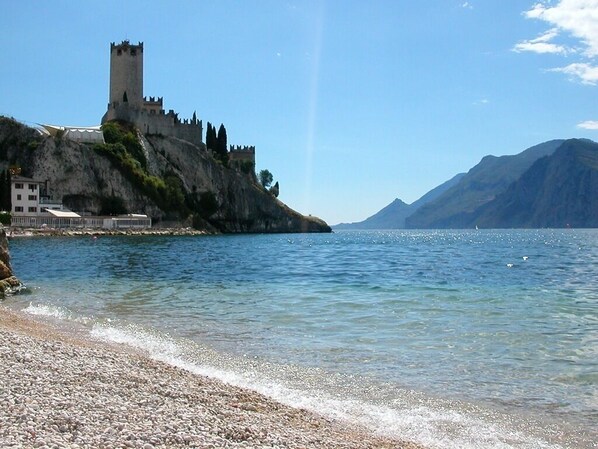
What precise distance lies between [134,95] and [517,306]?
11493 cm

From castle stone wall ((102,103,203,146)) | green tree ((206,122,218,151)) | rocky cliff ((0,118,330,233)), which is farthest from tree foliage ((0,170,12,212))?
green tree ((206,122,218,151))

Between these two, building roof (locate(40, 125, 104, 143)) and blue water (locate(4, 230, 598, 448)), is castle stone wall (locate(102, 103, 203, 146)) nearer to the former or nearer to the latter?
building roof (locate(40, 125, 104, 143))

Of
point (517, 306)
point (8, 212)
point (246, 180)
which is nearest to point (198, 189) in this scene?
point (246, 180)

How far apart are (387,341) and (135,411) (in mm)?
8352

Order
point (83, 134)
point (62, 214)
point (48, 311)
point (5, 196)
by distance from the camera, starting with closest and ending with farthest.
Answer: point (48, 311) < point (5, 196) < point (62, 214) < point (83, 134)

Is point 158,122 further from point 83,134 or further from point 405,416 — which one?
point 405,416

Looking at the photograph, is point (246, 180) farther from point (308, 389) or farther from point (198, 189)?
point (308, 389)

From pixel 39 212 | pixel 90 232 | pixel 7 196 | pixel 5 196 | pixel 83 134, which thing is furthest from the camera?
pixel 83 134

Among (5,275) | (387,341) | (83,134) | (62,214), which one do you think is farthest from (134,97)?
(387,341)

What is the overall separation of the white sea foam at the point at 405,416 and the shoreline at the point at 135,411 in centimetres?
52

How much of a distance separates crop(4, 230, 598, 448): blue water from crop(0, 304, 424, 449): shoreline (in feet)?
3.70

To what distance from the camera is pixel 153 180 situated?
113 m

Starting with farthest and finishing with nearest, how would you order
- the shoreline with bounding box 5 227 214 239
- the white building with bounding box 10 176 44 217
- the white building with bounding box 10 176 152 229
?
the white building with bounding box 10 176 44 217
the white building with bounding box 10 176 152 229
the shoreline with bounding box 5 227 214 239

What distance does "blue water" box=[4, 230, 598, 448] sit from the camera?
938 centimetres
